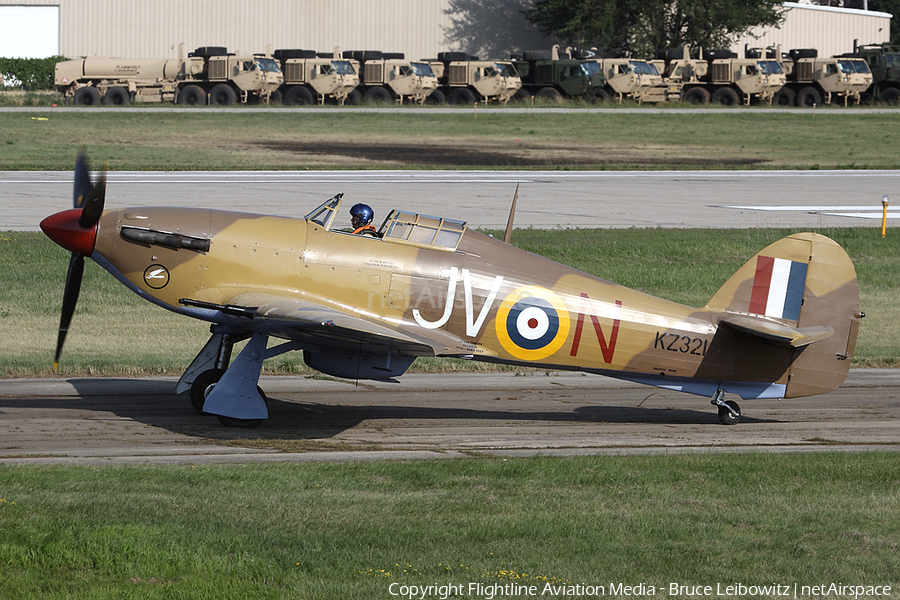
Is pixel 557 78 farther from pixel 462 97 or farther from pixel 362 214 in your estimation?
pixel 362 214

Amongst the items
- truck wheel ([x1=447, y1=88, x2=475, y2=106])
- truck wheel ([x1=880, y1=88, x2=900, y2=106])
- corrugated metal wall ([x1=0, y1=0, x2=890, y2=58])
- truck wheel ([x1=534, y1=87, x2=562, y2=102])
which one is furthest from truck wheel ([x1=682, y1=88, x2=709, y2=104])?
corrugated metal wall ([x1=0, y1=0, x2=890, y2=58])

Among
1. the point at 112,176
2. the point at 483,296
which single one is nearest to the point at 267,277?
the point at 483,296

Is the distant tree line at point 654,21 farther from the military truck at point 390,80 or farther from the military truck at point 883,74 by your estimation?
the military truck at point 390,80

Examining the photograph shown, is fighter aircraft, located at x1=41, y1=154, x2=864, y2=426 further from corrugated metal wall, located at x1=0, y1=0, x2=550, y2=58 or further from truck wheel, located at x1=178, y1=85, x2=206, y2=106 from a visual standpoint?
corrugated metal wall, located at x1=0, y1=0, x2=550, y2=58

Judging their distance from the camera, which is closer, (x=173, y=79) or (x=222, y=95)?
(x=222, y=95)

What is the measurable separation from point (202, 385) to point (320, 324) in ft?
8.73

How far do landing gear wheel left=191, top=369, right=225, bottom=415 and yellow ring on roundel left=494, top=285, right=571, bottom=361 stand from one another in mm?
3495

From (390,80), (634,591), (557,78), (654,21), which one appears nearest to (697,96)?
(557,78)

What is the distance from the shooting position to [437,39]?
8238cm

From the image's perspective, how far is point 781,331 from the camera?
11812 millimetres

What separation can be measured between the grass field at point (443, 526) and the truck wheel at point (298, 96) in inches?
2164

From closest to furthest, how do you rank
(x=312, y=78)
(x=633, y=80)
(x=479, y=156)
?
(x=479, y=156) → (x=312, y=78) → (x=633, y=80)

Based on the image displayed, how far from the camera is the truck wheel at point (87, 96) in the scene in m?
59.2

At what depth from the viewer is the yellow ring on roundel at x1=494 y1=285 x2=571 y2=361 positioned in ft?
38.8
